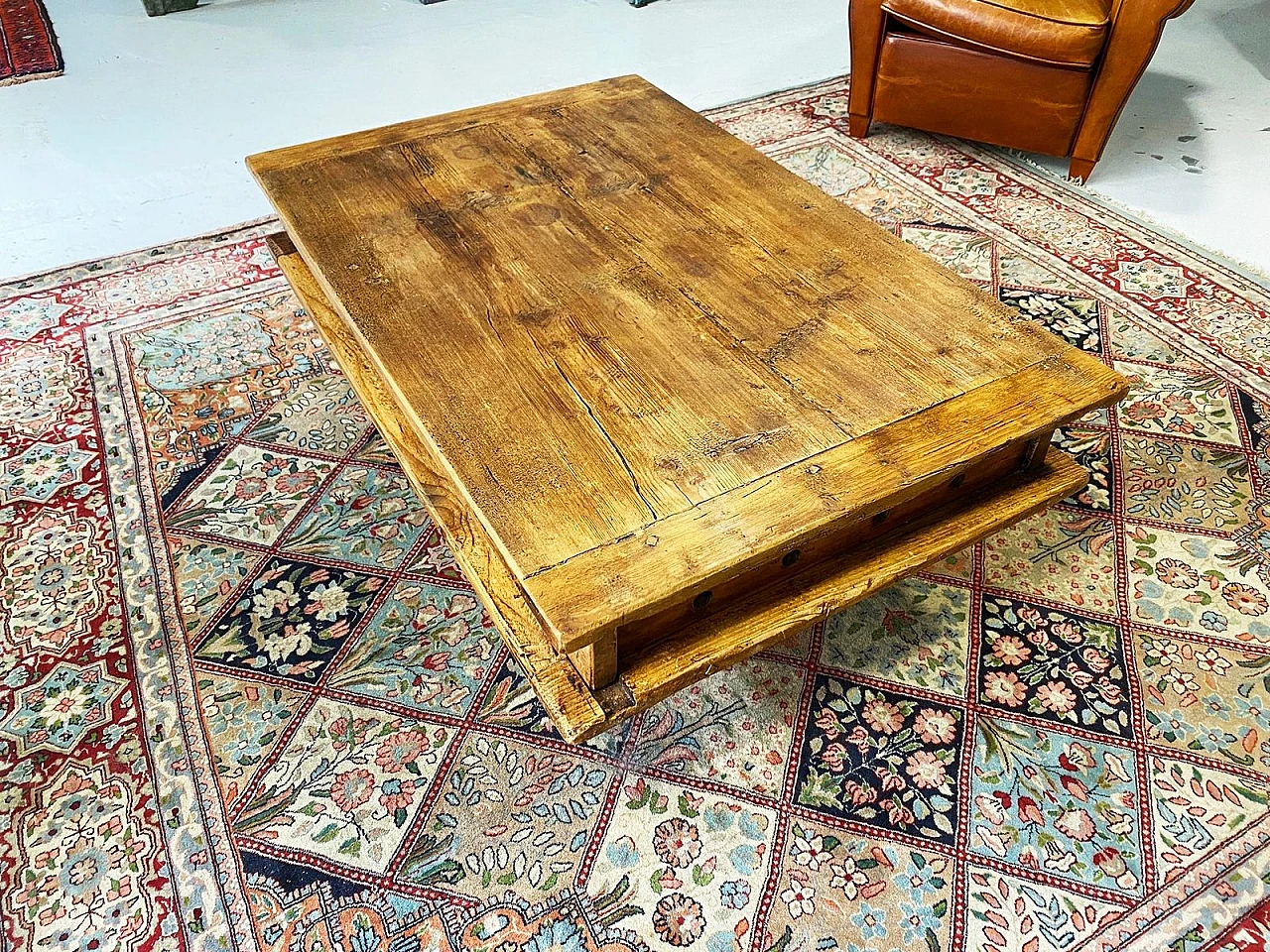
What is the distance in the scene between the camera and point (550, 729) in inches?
49.8

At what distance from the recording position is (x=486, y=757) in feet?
4.05

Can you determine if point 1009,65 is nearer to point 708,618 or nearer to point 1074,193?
point 1074,193

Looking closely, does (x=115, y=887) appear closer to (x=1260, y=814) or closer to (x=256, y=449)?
(x=256, y=449)

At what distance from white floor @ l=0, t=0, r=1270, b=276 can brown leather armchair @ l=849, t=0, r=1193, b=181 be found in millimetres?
226

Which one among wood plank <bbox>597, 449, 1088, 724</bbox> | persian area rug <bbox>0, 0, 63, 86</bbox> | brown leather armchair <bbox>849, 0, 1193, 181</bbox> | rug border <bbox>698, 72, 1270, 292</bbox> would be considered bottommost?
rug border <bbox>698, 72, 1270, 292</bbox>

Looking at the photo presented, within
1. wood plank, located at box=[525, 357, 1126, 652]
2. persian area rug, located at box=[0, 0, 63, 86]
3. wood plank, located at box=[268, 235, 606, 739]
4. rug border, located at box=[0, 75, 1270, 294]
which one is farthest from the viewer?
persian area rug, located at box=[0, 0, 63, 86]

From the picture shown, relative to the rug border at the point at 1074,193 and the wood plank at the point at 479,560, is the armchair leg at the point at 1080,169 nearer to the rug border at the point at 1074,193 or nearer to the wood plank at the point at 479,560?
the rug border at the point at 1074,193

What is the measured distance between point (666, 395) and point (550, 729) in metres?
0.49

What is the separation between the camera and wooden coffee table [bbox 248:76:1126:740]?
99 cm

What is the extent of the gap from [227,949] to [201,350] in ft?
4.16

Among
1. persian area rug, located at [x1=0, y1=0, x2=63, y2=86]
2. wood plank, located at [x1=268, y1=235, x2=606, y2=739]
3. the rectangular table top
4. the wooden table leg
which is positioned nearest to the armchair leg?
the rectangular table top

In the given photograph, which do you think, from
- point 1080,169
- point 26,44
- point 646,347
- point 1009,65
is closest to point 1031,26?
point 1009,65

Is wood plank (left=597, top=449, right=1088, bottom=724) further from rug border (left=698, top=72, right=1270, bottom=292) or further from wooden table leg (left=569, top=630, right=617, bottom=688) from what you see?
rug border (left=698, top=72, right=1270, bottom=292)

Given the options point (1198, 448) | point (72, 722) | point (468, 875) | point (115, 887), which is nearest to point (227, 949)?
point (115, 887)
